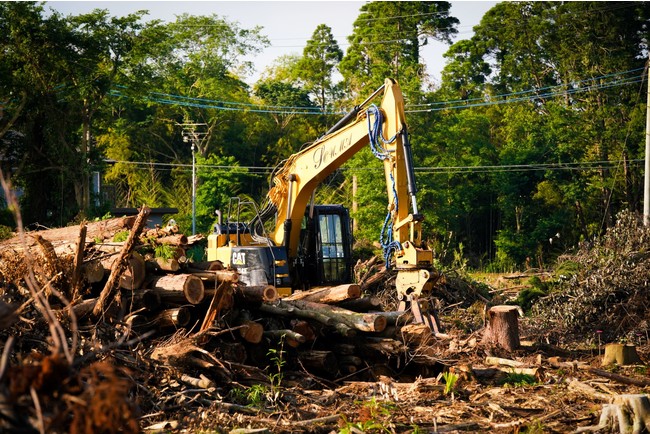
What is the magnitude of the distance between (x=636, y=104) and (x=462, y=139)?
26.3 ft

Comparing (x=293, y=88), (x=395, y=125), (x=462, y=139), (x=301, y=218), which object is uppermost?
(x=293, y=88)

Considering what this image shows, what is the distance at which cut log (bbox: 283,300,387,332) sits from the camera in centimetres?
1134

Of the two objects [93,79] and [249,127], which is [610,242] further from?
[249,127]

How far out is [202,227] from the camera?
145 ft

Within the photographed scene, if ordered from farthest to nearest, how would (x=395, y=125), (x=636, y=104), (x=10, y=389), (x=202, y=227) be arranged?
(x=202, y=227)
(x=636, y=104)
(x=395, y=125)
(x=10, y=389)

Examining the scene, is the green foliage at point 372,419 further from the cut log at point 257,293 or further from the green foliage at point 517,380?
the green foliage at point 517,380

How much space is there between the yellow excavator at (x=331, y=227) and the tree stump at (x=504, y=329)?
90 centimetres

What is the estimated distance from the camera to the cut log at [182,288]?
10.5m

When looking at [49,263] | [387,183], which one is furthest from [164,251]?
[387,183]

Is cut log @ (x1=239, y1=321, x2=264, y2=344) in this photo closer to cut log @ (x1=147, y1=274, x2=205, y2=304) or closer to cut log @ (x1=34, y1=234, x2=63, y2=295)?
cut log @ (x1=147, y1=274, x2=205, y2=304)

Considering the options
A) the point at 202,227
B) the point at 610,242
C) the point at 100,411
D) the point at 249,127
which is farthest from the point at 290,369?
the point at 249,127

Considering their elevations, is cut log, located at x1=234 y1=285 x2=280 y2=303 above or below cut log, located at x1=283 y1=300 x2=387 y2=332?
above

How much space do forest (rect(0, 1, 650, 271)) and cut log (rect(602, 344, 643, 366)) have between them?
10.3 m

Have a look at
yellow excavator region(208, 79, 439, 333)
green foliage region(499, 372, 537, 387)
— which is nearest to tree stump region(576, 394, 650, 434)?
green foliage region(499, 372, 537, 387)
